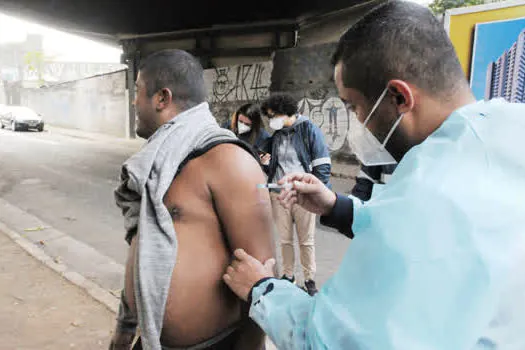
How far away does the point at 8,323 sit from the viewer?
304cm

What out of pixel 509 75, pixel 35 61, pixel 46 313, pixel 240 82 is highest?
pixel 35 61

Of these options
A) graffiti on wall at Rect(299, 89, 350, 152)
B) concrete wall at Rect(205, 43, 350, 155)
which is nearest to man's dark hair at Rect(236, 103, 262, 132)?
concrete wall at Rect(205, 43, 350, 155)

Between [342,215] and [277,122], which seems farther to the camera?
[277,122]

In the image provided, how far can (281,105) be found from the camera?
3752 millimetres

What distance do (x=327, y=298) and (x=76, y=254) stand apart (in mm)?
4404

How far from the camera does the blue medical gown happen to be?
2.19ft

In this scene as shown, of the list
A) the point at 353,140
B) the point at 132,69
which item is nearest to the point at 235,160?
the point at 353,140

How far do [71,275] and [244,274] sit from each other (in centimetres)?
324

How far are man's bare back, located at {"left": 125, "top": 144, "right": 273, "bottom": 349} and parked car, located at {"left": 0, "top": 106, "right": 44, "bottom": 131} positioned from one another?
23890 mm

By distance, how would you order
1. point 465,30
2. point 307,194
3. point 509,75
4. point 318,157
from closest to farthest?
point 307,194
point 318,157
point 509,75
point 465,30

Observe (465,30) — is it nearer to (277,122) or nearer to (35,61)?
(277,122)

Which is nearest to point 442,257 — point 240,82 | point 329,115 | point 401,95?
point 401,95

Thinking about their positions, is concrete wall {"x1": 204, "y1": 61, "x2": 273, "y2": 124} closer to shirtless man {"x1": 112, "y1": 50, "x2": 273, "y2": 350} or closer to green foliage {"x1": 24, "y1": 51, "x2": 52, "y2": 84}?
shirtless man {"x1": 112, "y1": 50, "x2": 273, "y2": 350}

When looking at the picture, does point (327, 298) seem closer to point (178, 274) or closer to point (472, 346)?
point (472, 346)
